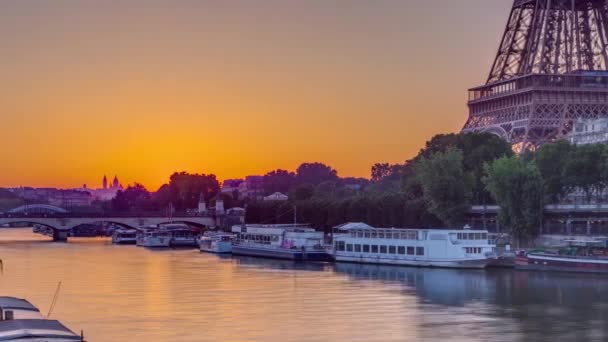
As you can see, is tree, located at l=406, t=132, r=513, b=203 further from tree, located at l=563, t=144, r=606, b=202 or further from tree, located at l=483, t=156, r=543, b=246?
tree, located at l=483, t=156, r=543, b=246

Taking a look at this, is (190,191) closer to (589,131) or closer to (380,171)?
(380,171)

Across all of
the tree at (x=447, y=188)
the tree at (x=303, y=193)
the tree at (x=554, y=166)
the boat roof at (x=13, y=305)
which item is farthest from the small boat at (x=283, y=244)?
the tree at (x=303, y=193)

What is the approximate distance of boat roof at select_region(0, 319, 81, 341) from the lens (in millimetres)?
26875

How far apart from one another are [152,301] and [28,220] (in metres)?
77.9

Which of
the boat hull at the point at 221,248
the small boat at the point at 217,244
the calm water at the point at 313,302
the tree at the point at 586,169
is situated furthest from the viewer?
the small boat at the point at 217,244

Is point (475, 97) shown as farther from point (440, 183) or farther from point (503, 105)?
point (440, 183)

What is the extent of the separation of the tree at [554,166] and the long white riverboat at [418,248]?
1346cm

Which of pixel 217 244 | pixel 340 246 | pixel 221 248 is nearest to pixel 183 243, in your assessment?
pixel 217 244

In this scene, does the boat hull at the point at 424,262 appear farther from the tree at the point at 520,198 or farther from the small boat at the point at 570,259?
the tree at the point at 520,198

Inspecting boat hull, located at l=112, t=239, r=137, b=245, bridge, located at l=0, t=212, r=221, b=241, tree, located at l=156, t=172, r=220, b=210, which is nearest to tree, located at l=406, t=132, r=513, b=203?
boat hull, located at l=112, t=239, r=137, b=245

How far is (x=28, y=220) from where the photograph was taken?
12325 centimetres

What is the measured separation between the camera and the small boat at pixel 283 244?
79.9 m

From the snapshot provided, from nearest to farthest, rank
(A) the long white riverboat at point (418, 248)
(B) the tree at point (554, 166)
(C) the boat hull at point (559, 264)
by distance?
(C) the boat hull at point (559, 264) < (A) the long white riverboat at point (418, 248) < (B) the tree at point (554, 166)

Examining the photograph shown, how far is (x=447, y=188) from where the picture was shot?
274 ft
